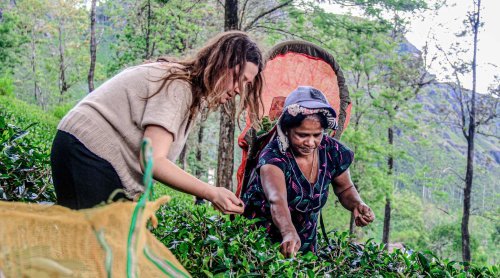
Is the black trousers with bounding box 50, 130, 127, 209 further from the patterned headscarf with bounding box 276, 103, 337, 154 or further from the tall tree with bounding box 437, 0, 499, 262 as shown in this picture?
the tall tree with bounding box 437, 0, 499, 262

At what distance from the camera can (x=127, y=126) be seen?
2.36 m

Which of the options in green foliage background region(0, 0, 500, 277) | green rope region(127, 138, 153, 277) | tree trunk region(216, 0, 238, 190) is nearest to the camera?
green rope region(127, 138, 153, 277)

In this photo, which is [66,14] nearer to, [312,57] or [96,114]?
[312,57]

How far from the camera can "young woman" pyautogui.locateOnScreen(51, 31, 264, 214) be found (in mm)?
2295

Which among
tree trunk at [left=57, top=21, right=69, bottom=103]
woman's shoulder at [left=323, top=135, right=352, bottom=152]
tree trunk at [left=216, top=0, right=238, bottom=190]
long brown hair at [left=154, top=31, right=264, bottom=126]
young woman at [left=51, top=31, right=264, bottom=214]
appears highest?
long brown hair at [left=154, top=31, right=264, bottom=126]

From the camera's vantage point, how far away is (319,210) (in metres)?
3.56

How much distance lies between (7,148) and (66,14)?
36.7 m

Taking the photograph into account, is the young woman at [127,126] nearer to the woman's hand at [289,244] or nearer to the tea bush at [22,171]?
the woman's hand at [289,244]

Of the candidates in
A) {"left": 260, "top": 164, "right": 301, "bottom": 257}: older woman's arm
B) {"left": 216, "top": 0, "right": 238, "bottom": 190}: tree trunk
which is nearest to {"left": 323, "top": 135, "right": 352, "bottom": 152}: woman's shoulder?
{"left": 260, "top": 164, "right": 301, "bottom": 257}: older woman's arm

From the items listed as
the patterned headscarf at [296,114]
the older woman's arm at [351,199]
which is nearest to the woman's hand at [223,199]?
the patterned headscarf at [296,114]

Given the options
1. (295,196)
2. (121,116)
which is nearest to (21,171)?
(121,116)

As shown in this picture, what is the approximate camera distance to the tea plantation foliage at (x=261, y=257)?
Result: 238 cm

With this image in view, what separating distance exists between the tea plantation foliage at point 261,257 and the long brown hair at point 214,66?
2.10 ft

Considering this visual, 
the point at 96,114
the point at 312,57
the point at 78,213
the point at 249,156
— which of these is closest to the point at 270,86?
the point at 312,57
